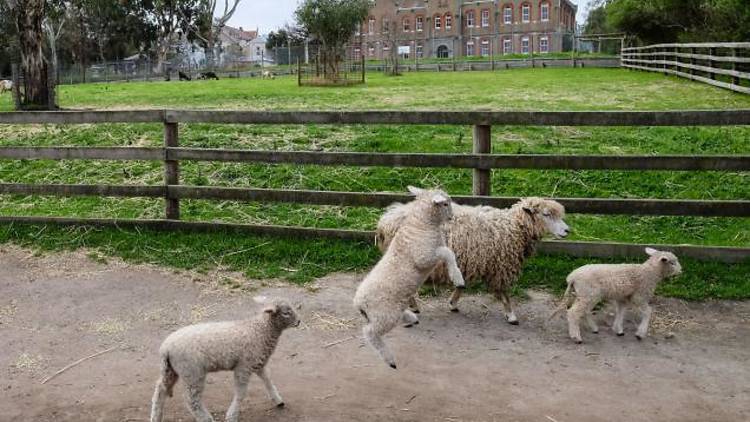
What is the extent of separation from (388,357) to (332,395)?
44cm

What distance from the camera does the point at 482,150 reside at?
7320 mm

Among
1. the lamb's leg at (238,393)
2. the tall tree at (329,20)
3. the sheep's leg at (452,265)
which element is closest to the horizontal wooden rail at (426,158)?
the sheep's leg at (452,265)

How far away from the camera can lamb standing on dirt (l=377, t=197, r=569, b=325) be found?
19.7 ft

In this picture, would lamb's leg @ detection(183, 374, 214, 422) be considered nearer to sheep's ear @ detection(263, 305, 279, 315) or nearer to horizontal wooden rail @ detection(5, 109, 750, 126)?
sheep's ear @ detection(263, 305, 279, 315)

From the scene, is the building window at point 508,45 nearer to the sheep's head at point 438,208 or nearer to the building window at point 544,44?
the building window at point 544,44

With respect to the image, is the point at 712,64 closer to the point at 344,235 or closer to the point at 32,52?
the point at 344,235

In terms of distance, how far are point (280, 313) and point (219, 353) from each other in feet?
1.36

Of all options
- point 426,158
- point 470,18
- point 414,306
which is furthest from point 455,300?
point 470,18

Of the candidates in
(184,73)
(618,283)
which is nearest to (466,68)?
(184,73)

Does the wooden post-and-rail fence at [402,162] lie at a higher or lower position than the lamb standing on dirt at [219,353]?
higher

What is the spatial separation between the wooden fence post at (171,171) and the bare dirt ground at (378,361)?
1585 millimetres

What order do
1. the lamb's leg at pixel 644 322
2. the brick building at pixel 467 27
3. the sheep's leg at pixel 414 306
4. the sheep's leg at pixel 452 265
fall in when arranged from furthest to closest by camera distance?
the brick building at pixel 467 27, the sheep's leg at pixel 414 306, the lamb's leg at pixel 644 322, the sheep's leg at pixel 452 265

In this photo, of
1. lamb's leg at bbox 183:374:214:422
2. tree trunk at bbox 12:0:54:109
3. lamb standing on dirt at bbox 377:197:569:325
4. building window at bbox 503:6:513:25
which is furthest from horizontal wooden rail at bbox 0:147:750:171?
building window at bbox 503:6:513:25

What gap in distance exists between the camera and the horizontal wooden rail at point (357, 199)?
6.81 m
